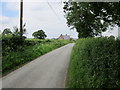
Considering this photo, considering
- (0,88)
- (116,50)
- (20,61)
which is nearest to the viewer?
(116,50)

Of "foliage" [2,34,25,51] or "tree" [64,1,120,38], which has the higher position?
"tree" [64,1,120,38]

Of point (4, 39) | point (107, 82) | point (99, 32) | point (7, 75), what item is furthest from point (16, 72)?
point (99, 32)

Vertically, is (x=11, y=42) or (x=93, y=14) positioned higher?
(x=93, y=14)

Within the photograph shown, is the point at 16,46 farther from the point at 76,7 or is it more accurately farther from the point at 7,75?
the point at 76,7

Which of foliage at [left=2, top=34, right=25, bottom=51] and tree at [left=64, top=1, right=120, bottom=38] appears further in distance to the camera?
foliage at [left=2, top=34, right=25, bottom=51]

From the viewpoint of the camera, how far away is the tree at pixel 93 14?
8.06m

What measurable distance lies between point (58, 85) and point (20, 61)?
5.67m

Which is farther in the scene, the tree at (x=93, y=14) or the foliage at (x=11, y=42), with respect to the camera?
the foliage at (x=11, y=42)

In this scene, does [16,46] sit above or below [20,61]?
above

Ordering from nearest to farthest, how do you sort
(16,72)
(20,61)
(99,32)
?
(16,72), (20,61), (99,32)

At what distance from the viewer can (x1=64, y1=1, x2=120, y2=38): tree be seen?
8.06 m

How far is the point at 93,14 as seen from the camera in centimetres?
948

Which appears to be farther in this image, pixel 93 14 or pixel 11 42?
pixel 11 42

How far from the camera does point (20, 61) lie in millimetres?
11594
